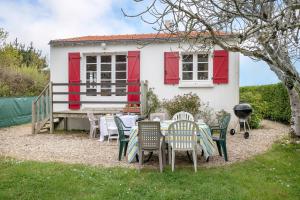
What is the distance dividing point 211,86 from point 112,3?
7156mm

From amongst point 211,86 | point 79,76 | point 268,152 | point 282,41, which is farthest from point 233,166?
point 79,76

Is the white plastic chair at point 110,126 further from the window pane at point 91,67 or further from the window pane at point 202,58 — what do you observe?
the window pane at point 202,58

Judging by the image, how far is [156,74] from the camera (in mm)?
13352

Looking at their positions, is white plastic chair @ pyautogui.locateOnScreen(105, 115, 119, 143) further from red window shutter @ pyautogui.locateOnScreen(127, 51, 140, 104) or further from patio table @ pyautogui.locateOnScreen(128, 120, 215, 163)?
patio table @ pyautogui.locateOnScreen(128, 120, 215, 163)

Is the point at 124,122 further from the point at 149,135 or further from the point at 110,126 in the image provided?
the point at 149,135

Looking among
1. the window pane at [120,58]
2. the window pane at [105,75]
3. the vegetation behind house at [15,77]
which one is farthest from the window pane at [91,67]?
the vegetation behind house at [15,77]

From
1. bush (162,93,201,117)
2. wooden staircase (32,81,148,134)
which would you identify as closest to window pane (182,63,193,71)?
bush (162,93,201,117)

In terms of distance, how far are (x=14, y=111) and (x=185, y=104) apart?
30.1ft

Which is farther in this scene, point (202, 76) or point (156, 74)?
point (156, 74)

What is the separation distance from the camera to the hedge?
48.2ft

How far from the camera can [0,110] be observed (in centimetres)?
1552

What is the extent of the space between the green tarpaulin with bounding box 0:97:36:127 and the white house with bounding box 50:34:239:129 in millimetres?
3209

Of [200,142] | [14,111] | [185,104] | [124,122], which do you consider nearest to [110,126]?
[124,122]

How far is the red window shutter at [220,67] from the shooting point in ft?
41.6
